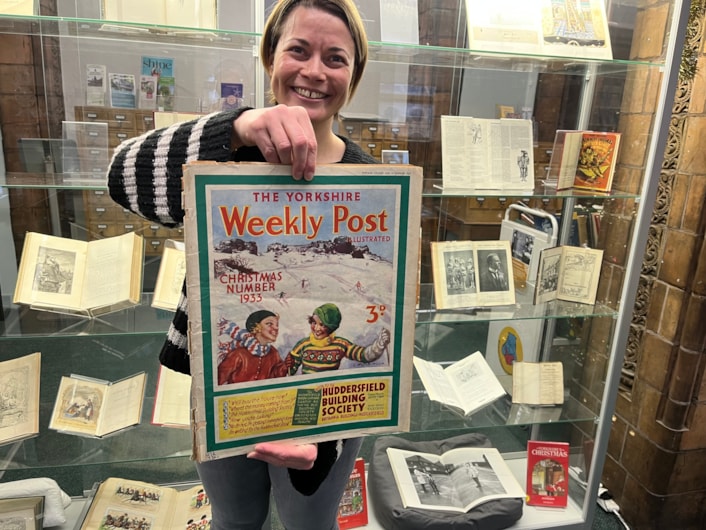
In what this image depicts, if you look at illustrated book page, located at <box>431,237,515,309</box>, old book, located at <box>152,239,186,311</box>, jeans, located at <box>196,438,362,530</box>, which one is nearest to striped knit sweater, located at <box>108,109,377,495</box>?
jeans, located at <box>196,438,362,530</box>

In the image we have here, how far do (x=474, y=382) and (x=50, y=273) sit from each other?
1330 mm

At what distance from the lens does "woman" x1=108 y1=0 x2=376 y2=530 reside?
682 mm

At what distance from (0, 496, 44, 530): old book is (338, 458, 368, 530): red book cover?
87 centimetres

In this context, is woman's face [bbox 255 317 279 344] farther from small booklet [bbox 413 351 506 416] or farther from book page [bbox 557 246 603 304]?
book page [bbox 557 246 603 304]

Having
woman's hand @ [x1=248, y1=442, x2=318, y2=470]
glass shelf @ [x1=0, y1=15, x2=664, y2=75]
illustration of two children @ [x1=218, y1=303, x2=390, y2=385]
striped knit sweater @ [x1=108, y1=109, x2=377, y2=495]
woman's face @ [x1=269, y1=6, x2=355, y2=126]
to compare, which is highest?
glass shelf @ [x1=0, y1=15, x2=664, y2=75]

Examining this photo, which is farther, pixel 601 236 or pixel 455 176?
pixel 601 236

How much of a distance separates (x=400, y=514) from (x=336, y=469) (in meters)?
0.76

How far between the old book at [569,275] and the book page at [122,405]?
1.27 m

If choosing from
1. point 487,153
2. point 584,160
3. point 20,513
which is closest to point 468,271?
point 487,153

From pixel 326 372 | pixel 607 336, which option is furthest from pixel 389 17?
pixel 607 336

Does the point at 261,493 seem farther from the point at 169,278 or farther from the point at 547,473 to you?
the point at 547,473

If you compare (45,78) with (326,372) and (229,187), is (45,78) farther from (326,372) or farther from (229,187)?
(326,372)

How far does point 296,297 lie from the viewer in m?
0.69

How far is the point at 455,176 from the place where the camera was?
4.94 ft
